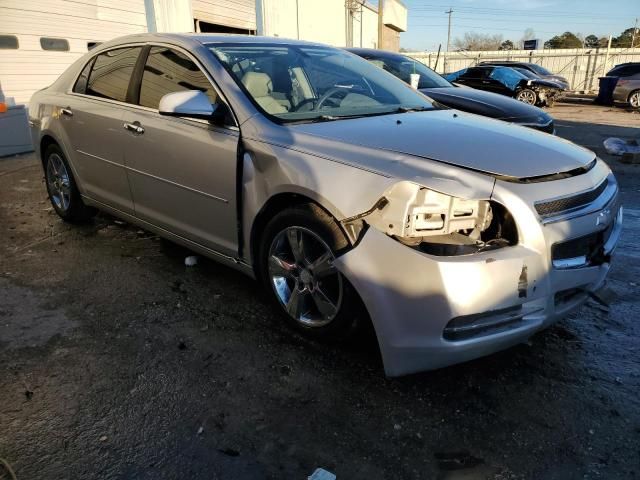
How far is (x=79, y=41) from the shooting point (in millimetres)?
9719

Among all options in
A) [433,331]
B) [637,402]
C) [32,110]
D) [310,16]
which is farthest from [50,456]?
[310,16]

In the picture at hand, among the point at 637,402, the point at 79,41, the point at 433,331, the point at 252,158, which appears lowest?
the point at 637,402

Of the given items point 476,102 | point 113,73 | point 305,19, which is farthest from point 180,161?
point 305,19

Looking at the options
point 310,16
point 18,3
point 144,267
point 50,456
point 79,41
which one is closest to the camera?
point 50,456

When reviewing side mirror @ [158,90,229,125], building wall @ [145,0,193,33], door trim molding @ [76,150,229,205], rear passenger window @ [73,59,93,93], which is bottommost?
door trim molding @ [76,150,229,205]

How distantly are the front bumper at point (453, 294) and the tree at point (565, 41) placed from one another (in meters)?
67.4

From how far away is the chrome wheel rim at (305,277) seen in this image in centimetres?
269

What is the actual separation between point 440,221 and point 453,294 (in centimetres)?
33

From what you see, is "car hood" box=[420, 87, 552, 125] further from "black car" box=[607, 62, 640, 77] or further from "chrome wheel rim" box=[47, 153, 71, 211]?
"black car" box=[607, 62, 640, 77]

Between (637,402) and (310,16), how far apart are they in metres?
22.0

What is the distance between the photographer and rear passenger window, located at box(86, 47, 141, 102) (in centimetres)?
390

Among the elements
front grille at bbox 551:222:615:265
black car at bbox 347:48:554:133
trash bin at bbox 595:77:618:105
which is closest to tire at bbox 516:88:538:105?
trash bin at bbox 595:77:618:105

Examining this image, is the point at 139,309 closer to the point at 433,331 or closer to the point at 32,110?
the point at 433,331

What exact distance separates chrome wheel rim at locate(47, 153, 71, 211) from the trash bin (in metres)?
19.7
